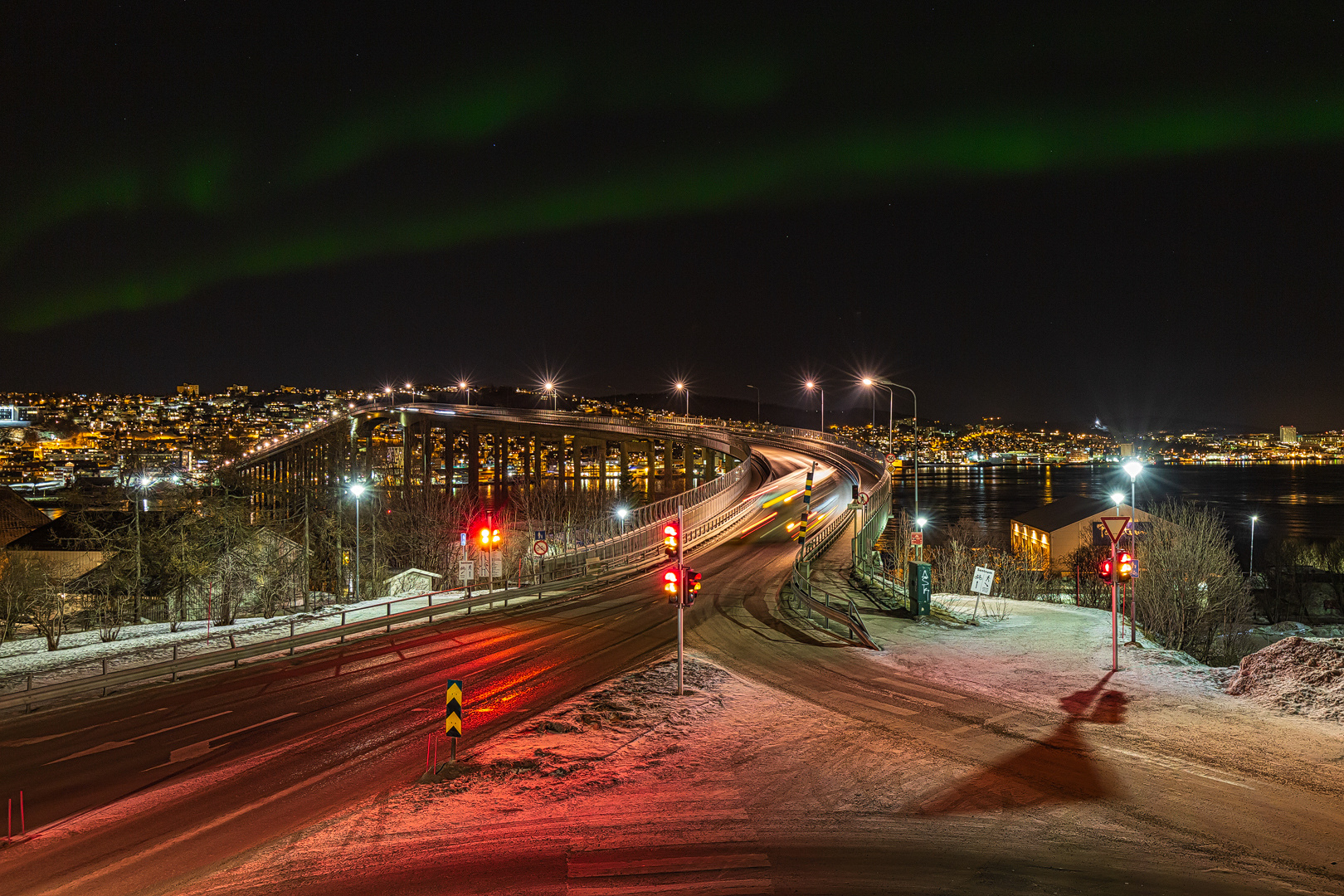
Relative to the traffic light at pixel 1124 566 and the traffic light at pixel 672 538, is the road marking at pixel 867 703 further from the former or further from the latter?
the traffic light at pixel 1124 566

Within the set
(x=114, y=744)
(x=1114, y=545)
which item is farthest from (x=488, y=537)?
(x=1114, y=545)

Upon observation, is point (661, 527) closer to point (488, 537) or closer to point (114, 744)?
point (488, 537)

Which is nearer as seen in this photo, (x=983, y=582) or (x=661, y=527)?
(x=983, y=582)

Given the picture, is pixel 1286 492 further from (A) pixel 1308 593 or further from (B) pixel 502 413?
(B) pixel 502 413

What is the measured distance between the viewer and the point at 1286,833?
350 inches

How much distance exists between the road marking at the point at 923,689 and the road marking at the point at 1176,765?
10.7ft

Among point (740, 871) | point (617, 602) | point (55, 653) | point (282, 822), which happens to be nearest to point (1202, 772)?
point (740, 871)

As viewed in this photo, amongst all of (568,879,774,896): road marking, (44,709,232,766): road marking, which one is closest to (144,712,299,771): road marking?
(44,709,232,766): road marking

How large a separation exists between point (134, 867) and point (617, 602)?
60.6 ft

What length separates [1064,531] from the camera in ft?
211

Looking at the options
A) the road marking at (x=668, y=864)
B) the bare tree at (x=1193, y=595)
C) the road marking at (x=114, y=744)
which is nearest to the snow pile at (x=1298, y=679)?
the road marking at (x=668, y=864)

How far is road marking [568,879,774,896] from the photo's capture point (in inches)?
311

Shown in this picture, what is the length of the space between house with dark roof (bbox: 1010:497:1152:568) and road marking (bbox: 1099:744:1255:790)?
179 feet

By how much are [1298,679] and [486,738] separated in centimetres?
1463
